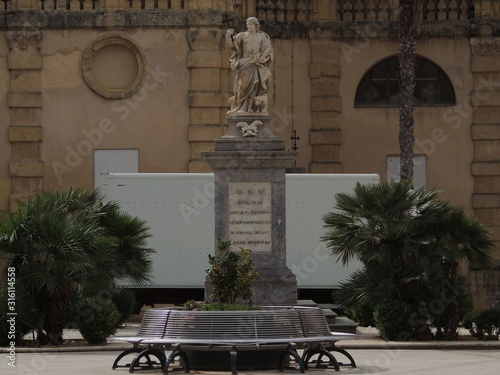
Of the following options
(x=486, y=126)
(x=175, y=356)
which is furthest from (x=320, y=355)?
(x=486, y=126)

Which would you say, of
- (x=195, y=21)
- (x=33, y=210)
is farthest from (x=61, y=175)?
(x=33, y=210)

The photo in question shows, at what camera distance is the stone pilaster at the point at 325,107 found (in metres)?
39.4

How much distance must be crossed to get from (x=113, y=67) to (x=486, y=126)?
8.92m

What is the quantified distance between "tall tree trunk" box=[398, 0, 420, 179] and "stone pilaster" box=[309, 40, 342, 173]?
308 centimetres

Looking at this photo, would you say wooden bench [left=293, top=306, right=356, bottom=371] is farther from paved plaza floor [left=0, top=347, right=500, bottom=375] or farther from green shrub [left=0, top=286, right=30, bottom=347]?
green shrub [left=0, top=286, right=30, bottom=347]

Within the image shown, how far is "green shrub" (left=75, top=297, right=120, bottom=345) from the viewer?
87.9ft

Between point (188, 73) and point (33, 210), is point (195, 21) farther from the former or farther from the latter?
point (33, 210)

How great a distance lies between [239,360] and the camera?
22.2 meters

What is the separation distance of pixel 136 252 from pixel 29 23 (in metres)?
9.93

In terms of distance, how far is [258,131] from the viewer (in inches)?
1091

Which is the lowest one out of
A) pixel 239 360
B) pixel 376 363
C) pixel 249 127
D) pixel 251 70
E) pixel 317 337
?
pixel 376 363

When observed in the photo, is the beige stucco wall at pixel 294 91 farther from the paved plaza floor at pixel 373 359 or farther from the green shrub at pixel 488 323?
the green shrub at pixel 488 323

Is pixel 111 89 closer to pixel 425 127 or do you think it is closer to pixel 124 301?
pixel 425 127

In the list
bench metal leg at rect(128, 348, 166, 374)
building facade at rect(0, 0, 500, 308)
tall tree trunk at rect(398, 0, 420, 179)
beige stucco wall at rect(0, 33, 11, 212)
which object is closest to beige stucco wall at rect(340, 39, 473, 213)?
building facade at rect(0, 0, 500, 308)
